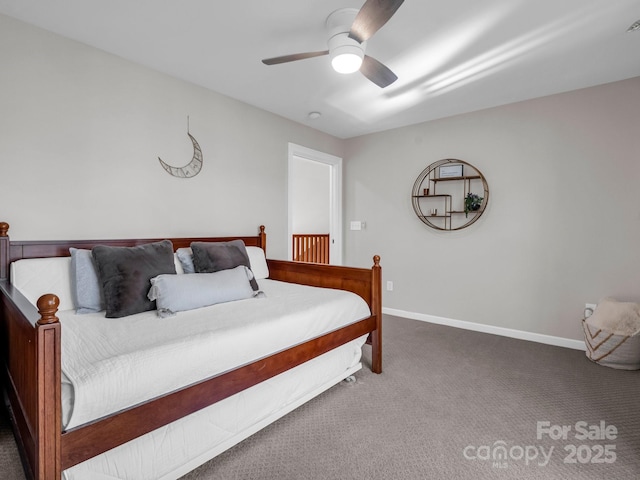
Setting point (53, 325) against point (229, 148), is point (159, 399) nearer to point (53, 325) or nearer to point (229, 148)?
point (53, 325)

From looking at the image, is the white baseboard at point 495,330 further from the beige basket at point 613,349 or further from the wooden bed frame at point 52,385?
the wooden bed frame at point 52,385

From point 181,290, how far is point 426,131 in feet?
10.8

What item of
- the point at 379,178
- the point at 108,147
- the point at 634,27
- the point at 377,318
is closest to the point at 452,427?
the point at 377,318

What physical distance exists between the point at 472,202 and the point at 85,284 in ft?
11.5

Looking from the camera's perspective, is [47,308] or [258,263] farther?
[258,263]

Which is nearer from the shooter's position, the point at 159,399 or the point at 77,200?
the point at 159,399

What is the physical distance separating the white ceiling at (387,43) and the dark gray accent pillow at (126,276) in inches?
56.9

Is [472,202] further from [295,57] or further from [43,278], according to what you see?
[43,278]

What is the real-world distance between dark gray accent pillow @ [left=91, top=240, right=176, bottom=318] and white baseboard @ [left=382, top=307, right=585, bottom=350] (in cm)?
297

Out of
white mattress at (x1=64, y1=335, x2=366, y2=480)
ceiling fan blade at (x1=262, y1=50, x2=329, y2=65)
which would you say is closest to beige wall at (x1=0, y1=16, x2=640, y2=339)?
ceiling fan blade at (x1=262, y1=50, x2=329, y2=65)

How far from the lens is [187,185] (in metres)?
2.91

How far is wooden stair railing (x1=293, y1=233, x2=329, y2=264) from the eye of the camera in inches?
233

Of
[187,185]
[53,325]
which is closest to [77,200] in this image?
[187,185]

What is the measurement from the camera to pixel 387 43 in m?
2.24
